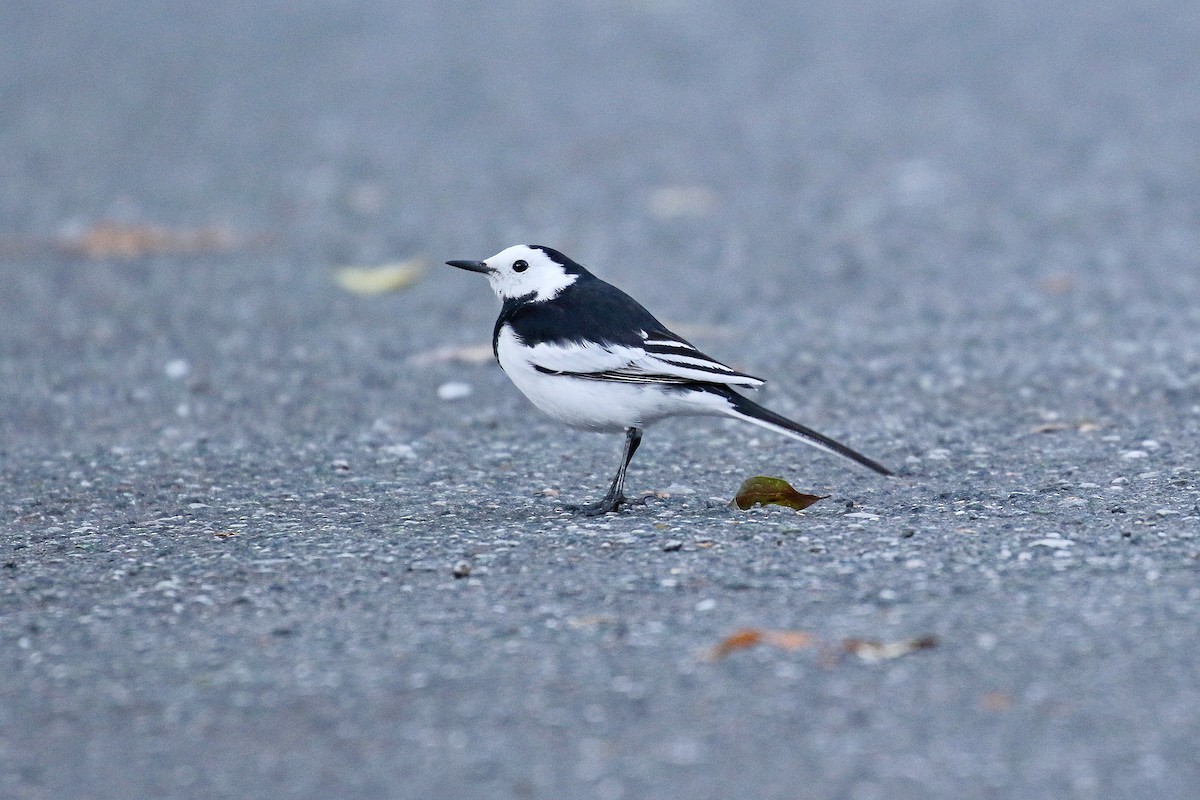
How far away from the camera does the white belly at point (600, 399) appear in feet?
17.4

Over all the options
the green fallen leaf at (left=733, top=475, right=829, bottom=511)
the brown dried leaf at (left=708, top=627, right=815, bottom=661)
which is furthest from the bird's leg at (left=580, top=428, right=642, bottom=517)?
the brown dried leaf at (left=708, top=627, right=815, bottom=661)

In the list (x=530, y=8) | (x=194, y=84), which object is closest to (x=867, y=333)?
(x=194, y=84)

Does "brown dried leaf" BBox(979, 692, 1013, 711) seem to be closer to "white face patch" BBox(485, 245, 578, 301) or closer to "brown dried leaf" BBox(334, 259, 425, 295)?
"white face patch" BBox(485, 245, 578, 301)

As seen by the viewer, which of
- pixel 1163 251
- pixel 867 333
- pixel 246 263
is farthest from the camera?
pixel 246 263

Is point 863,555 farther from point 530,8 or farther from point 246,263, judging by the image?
point 530,8

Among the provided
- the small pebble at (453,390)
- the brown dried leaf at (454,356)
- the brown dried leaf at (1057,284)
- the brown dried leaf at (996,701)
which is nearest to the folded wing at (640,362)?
the brown dried leaf at (996,701)

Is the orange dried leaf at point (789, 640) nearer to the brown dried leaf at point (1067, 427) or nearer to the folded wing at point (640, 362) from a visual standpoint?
the folded wing at point (640, 362)

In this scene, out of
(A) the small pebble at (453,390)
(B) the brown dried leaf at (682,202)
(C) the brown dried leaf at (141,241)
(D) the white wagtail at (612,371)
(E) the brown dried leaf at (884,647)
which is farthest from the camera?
(B) the brown dried leaf at (682,202)

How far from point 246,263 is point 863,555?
6.56 m

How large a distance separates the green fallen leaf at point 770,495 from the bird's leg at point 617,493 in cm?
39

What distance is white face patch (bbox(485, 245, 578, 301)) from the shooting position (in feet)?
19.0

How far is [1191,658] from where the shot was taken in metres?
3.79

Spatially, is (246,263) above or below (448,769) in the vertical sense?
above

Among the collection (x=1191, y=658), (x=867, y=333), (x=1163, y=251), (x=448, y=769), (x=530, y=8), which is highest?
(x=530, y=8)
